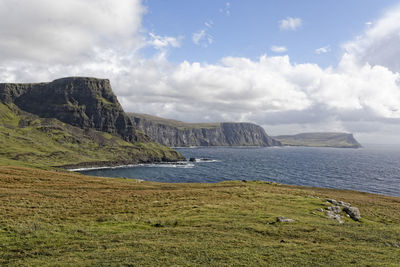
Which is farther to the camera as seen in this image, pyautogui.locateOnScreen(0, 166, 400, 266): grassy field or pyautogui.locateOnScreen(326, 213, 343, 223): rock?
pyautogui.locateOnScreen(326, 213, 343, 223): rock

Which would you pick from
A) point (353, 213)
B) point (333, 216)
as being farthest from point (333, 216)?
point (353, 213)

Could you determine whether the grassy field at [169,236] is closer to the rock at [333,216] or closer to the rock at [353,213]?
the rock at [333,216]

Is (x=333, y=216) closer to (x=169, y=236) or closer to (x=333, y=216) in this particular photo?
(x=333, y=216)

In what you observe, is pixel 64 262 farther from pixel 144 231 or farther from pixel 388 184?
pixel 388 184

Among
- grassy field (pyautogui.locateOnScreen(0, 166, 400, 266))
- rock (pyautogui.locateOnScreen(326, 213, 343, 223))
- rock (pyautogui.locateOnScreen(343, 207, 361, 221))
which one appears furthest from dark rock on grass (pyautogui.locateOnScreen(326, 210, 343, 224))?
rock (pyautogui.locateOnScreen(343, 207, 361, 221))

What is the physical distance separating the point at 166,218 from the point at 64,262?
15.2m

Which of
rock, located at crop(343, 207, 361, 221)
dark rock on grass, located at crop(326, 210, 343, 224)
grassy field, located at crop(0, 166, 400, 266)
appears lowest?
rock, located at crop(343, 207, 361, 221)

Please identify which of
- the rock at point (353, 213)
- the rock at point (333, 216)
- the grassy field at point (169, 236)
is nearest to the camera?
the grassy field at point (169, 236)

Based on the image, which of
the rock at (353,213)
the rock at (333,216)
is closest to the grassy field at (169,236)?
the rock at (333,216)

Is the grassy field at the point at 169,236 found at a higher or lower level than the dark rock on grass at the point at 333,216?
higher

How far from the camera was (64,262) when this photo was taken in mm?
18688

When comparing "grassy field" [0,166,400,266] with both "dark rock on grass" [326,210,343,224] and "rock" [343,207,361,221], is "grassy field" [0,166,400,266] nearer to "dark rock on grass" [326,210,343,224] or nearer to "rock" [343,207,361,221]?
"dark rock on grass" [326,210,343,224]

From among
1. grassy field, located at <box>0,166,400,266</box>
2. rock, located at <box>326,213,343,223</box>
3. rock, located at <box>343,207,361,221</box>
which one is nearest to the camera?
grassy field, located at <box>0,166,400,266</box>

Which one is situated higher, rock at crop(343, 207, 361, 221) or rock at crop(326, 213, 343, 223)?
rock at crop(326, 213, 343, 223)
